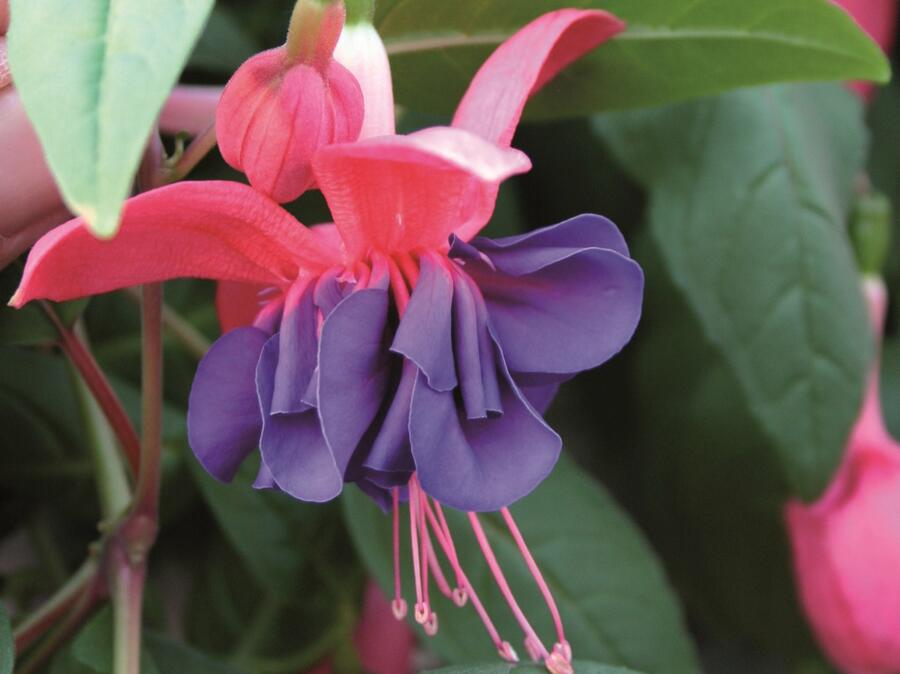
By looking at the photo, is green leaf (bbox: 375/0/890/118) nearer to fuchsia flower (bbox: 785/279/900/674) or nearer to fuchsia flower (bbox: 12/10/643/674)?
fuchsia flower (bbox: 12/10/643/674)

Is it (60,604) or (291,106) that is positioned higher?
(291,106)

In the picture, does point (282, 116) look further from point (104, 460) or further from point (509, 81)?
point (104, 460)

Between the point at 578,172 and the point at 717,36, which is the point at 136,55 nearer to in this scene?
the point at 717,36

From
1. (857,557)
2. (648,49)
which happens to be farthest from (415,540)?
(857,557)

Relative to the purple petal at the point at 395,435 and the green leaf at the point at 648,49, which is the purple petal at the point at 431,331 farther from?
the green leaf at the point at 648,49

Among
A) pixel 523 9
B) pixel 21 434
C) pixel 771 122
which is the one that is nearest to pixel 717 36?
pixel 523 9

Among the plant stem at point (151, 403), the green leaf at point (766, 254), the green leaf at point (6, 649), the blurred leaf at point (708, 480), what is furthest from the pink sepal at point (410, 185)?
the blurred leaf at point (708, 480)
